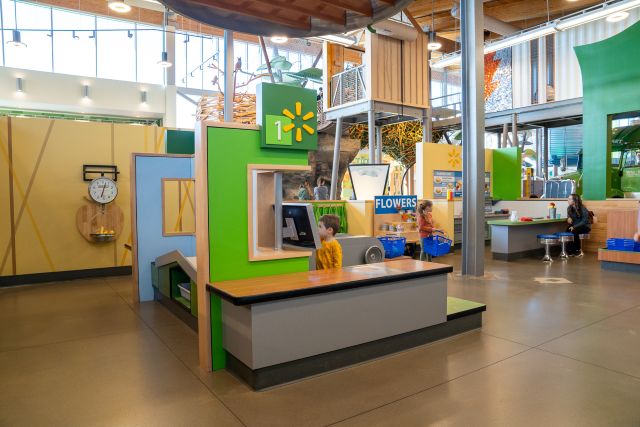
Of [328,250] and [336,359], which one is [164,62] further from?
[336,359]

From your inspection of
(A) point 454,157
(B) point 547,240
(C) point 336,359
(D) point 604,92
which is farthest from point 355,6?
(D) point 604,92

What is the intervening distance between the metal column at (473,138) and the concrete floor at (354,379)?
2.20m

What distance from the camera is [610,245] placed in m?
8.41

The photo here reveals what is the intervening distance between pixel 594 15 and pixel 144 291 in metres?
10.8

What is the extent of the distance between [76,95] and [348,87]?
29.9 feet

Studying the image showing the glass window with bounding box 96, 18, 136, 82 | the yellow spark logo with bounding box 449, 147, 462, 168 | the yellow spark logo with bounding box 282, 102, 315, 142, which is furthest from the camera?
the glass window with bounding box 96, 18, 136, 82

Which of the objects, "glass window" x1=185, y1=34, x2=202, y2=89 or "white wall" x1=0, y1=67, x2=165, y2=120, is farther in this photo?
"glass window" x1=185, y1=34, x2=202, y2=89

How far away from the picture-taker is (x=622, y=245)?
8.20 metres

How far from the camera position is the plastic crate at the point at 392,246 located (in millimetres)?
8298

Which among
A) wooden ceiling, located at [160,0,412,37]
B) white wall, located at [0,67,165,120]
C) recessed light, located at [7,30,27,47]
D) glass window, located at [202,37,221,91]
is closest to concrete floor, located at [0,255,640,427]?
wooden ceiling, located at [160,0,412,37]

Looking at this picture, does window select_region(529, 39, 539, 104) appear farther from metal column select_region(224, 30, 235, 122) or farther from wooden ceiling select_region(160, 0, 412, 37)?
wooden ceiling select_region(160, 0, 412, 37)

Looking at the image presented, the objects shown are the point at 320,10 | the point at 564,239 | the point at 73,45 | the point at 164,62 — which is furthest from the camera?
the point at 73,45

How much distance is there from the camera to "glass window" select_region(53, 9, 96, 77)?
50.1 ft

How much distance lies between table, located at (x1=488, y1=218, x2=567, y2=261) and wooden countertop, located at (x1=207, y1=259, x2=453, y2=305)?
6043 mm
